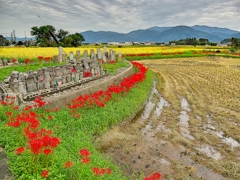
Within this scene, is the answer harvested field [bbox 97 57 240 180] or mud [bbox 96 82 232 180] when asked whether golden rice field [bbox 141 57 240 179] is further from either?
mud [bbox 96 82 232 180]

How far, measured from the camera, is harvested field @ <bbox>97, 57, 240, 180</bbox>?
654 cm

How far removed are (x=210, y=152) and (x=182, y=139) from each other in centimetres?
117

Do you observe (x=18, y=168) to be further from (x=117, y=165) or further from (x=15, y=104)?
(x=15, y=104)

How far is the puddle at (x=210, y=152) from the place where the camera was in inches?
285

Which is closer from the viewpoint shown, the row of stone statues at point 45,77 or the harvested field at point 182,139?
the harvested field at point 182,139

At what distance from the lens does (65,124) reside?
8.48m

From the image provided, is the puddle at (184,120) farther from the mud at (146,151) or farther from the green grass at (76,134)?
the green grass at (76,134)

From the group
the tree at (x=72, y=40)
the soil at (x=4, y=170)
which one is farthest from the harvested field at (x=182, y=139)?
the tree at (x=72, y=40)

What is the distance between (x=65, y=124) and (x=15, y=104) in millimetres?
2190

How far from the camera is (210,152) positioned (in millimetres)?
7500

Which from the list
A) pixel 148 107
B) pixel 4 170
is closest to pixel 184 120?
pixel 148 107

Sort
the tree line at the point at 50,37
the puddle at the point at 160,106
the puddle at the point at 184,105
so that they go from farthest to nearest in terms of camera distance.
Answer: the tree line at the point at 50,37
the puddle at the point at 184,105
the puddle at the point at 160,106

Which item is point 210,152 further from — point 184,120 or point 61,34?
point 61,34

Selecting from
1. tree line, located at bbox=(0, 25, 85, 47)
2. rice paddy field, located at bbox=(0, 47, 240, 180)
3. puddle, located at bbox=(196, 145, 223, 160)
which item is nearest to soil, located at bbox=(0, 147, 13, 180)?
rice paddy field, located at bbox=(0, 47, 240, 180)
